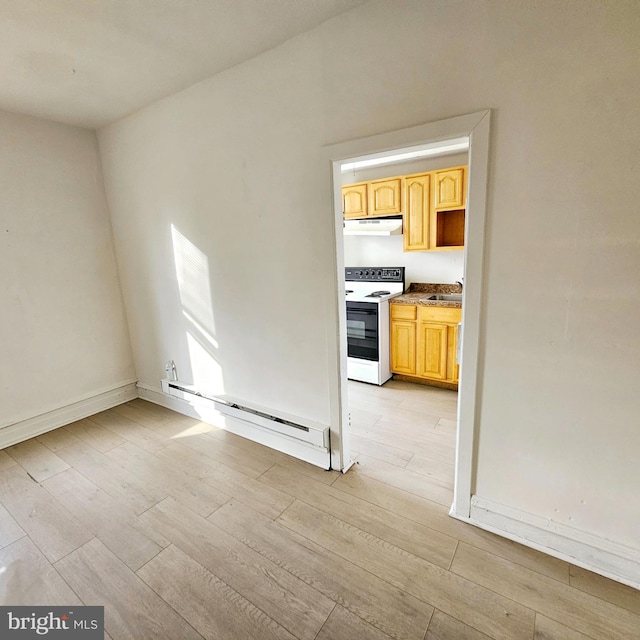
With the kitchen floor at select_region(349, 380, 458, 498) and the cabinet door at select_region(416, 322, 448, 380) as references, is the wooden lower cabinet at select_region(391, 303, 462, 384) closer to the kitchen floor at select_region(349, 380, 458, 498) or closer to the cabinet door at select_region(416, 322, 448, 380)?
the cabinet door at select_region(416, 322, 448, 380)

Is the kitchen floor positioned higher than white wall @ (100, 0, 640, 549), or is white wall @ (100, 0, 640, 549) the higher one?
white wall @ (100, 0, 640, 549)

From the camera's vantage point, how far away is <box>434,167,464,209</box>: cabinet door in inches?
134

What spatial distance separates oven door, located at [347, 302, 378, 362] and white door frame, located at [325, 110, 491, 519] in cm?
152

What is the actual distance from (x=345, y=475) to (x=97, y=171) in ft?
11.9

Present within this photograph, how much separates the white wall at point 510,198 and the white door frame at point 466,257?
43mm

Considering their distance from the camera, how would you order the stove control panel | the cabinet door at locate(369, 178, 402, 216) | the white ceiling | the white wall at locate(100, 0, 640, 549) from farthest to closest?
the stove control panel
the cabinet door at locate(369, 178, 402, 216)
the white ceiling
the white wall at locate(100, 0, 640, 549)

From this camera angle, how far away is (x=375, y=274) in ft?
14.1

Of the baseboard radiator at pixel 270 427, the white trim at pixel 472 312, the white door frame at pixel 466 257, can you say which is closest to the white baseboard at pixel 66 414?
the baseboard radiator at pixel 270 427

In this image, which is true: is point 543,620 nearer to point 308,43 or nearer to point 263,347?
point 263,347

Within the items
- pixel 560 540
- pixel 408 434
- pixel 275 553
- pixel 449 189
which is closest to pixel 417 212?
pixel 449 189

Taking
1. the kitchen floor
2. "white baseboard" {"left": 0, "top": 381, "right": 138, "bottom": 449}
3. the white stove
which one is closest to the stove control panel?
the white stove

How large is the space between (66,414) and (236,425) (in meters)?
1.77

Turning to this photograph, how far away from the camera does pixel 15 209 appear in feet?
9.02

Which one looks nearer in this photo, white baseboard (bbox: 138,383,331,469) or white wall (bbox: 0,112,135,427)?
white baseboard (bbox: 138,383,331,469)
